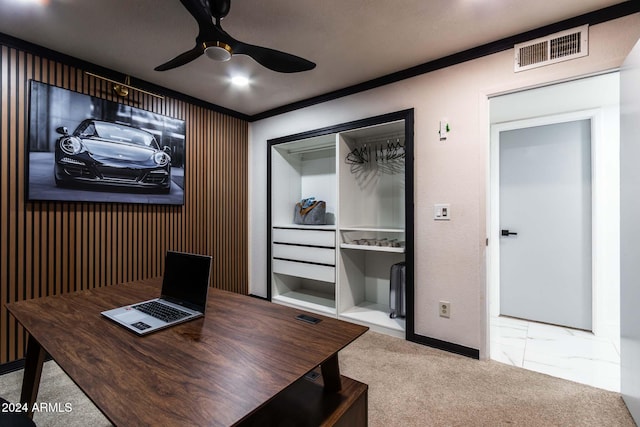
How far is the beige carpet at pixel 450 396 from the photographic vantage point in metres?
1.68

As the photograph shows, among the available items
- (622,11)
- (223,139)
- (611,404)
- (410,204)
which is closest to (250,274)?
(223,139)

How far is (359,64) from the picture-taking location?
8.53ft

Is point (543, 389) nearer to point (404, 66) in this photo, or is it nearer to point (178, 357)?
point (178, 357)

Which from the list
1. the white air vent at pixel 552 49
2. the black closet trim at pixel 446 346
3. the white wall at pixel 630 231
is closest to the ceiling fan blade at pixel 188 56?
the white air vent at pixel 552 49

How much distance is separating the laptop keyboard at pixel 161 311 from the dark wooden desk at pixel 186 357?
0.09 metres

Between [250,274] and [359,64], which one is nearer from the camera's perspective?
[359,64]

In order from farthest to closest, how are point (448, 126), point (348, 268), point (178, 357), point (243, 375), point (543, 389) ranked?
point (348, 268), point (448, 126), point (543, 389), point (178, 357), point (243, 375)

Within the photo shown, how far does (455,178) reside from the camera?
2.46 metres

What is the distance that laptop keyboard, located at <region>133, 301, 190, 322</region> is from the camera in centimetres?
134

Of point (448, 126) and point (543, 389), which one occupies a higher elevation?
point (448, 126)

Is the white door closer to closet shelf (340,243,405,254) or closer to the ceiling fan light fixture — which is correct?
Result: closet shelf (340,243,405,254)

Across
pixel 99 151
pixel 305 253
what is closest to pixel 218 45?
pixel 99 151

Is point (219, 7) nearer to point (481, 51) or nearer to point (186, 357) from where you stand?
point (186, 357)

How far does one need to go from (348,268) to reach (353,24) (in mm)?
2243
